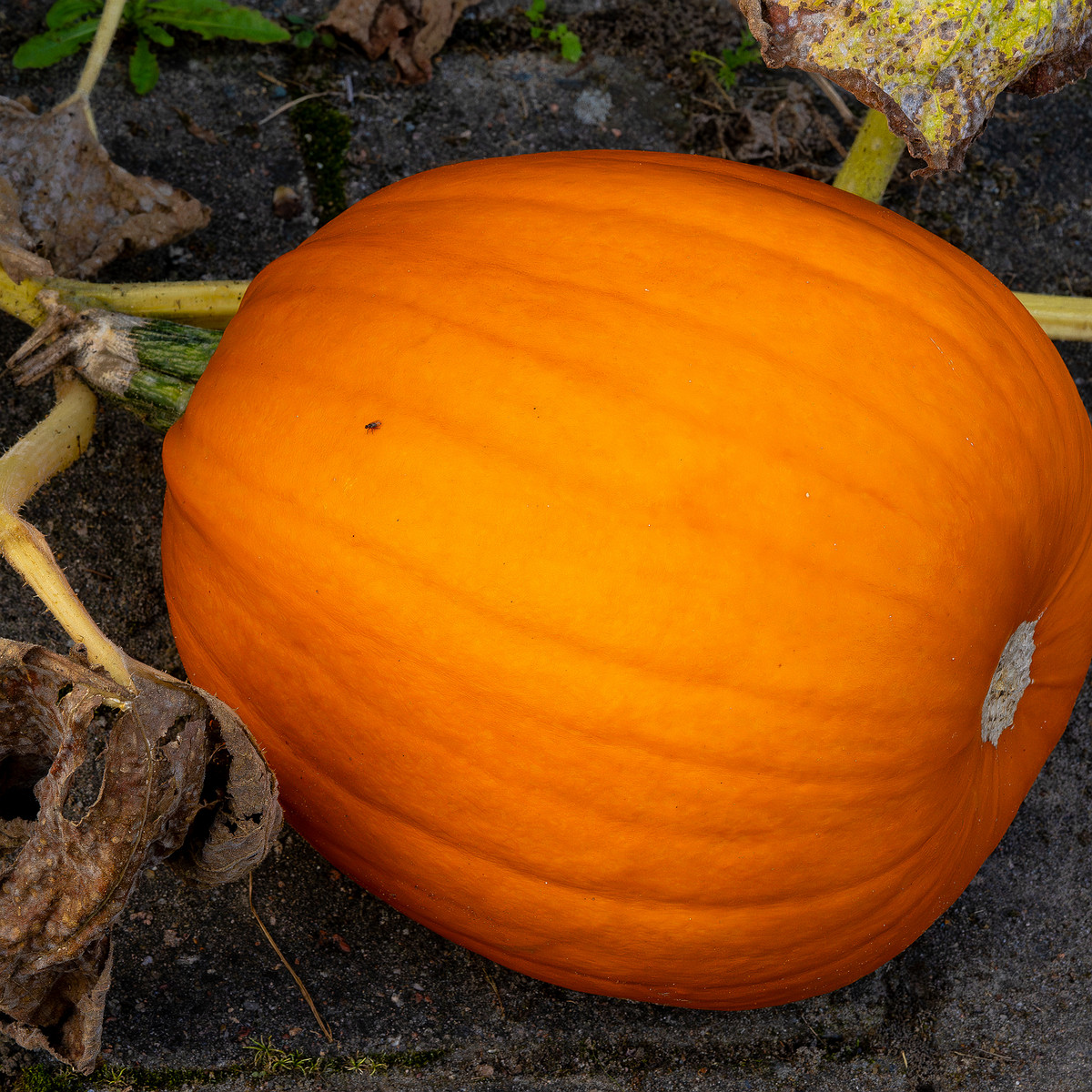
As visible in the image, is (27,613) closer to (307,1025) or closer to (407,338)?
(307,1025)

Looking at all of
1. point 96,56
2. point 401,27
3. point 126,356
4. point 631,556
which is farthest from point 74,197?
point 631,556

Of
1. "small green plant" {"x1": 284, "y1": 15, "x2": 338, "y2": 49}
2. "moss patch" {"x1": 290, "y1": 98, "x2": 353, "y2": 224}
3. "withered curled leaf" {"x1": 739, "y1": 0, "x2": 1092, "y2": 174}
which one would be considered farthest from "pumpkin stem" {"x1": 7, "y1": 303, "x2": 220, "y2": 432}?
"withered curled leaf" {"x1": 739, "y1": 0, "x2": 1092, "y2": 174}

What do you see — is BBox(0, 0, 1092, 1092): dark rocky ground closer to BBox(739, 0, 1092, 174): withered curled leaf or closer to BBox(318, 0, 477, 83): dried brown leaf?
BBox(318, 0, 477, 83): dried brown leaf

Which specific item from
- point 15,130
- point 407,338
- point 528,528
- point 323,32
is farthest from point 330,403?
point 323,32

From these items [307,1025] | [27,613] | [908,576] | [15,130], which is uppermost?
[15,130]

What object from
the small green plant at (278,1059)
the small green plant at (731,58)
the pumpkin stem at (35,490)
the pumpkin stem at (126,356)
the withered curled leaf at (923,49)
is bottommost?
the small green plant at (278,1059)

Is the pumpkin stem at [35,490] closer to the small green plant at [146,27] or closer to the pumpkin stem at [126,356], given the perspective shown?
the pumpkin stem at [126,356]

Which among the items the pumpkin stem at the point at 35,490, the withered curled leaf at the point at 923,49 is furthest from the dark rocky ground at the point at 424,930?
the withered curled leaf at the point at 923,49
